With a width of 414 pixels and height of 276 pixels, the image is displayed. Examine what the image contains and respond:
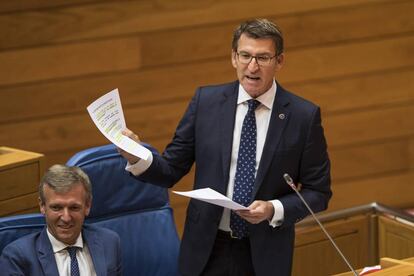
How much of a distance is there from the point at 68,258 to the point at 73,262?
0.06 ft

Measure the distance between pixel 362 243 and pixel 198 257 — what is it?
1276 millimetres

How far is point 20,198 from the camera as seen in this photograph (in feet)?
10.8

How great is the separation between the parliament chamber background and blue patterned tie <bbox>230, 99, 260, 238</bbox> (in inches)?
39.6

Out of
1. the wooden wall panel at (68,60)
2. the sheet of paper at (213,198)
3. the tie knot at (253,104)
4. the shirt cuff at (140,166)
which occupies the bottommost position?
the sheet of paper at (213,198)

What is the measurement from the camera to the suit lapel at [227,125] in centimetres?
262

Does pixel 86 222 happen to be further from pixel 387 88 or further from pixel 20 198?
pixel 387 88

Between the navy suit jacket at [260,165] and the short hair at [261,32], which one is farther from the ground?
the short hair at [261,32]

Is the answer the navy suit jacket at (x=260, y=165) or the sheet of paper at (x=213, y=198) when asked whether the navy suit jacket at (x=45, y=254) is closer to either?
the navy suit jacket at (x=260, y=165)

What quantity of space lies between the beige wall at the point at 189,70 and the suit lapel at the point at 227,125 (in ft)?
5.04

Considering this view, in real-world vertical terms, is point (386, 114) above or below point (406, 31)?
below

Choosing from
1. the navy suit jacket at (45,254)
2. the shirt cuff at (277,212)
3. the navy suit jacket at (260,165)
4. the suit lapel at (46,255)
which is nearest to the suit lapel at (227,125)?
the navy suit jacket at (260,165)

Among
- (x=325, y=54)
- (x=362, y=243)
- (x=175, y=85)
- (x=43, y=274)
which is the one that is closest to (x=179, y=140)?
(x=43, y=274)

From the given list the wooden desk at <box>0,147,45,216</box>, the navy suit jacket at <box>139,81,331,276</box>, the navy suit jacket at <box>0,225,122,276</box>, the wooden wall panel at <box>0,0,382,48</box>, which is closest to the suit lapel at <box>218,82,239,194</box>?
the navy suit jacket at <box>139,81,331,276</box>

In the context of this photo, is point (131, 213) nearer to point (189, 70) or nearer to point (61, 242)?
point (61, 242)
